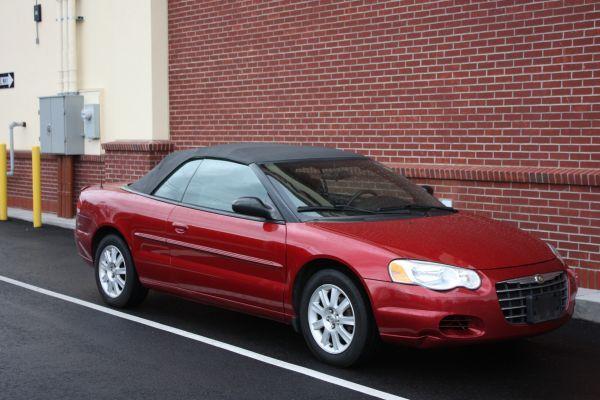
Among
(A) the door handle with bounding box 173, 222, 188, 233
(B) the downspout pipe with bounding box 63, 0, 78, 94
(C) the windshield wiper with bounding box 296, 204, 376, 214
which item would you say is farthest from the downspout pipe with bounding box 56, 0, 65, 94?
(C) the windshield wiper with bounding box 296, 204, 376, 214

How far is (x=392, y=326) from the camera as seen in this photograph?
5.46 m

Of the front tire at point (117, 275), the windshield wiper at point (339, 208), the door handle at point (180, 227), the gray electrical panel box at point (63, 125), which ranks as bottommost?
the front tire at point (117, 275)

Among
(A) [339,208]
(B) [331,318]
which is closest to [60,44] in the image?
(A) [339,208]

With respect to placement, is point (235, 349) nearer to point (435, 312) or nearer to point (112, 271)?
point (435, 312)

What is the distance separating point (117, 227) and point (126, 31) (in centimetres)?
726

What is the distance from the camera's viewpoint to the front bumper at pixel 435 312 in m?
5.35

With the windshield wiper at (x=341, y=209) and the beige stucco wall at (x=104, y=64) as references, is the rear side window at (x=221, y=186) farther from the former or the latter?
the beige stucco wall at (x=104, y=64)

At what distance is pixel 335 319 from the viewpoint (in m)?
5.77

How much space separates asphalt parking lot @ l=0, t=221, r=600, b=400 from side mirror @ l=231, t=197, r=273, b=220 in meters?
0.98

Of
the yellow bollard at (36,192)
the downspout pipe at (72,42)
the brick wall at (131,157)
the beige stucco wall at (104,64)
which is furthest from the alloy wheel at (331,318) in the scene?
the downspout pipe at (72,42)

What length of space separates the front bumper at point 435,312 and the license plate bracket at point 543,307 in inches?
4.8

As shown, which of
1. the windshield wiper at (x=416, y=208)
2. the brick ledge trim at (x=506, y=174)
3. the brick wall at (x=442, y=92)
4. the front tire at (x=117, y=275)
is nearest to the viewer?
the windshield wiper at (x=416, y=208)

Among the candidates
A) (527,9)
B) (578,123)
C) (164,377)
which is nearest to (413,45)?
(527,9)

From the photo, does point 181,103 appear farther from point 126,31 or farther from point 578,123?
point 578,123
